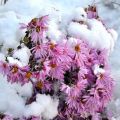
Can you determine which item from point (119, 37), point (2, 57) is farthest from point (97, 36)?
point (119, 37)

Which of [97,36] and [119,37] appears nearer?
[97,36]

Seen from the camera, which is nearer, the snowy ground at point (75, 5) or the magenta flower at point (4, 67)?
the magenta flower at point (4, 67)

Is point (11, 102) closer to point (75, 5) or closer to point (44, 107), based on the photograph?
point (44, 107)

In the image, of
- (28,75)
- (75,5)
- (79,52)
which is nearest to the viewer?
(28,75)

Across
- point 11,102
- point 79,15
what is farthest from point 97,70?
point 11,102

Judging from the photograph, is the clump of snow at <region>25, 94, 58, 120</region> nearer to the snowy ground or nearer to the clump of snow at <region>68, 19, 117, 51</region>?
the snowy ground

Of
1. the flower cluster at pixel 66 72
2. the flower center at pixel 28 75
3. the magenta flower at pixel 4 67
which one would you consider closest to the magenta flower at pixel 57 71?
the flower cluster at pixel 66 72

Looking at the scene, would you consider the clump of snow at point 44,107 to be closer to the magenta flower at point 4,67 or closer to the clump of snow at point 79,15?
the magenta flower at point 4,67

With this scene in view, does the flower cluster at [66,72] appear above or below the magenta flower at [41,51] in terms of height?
below

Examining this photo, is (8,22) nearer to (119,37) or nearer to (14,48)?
(14,48)
